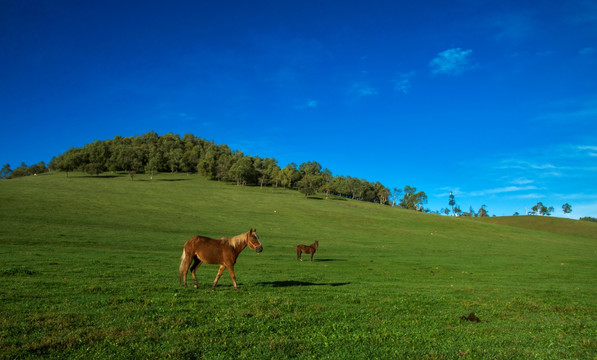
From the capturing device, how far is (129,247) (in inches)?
1346

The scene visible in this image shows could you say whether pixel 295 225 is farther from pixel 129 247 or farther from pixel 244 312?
pixel 244 312

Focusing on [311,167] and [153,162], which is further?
[311,167]

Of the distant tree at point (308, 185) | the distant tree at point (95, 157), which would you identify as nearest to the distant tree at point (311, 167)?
the distant tree at point (308, 185)

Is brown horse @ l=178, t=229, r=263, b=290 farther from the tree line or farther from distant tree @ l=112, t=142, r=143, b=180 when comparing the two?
distant tree @ l=112, t=142, r=143, b=180

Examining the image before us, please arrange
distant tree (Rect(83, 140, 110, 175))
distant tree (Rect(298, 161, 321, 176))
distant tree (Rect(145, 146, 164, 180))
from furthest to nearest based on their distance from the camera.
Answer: distant tree (Rect(298, 161, 321, 176)) → distant tree (Rect(145, 146, 164, 180)) → distant tree (Rect(83, 140, 110, 175))

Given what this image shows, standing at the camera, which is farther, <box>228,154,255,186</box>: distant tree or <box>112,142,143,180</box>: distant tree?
<box>112,142,143,180</box>: distant tree

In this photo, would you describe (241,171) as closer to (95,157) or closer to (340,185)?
(340,185)

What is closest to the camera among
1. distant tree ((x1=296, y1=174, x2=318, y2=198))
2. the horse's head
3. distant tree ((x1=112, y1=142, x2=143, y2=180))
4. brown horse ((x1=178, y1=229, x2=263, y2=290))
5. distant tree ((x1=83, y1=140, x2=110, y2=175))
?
brown horse ((x1=178, y1=229, x2=263, y2=290))

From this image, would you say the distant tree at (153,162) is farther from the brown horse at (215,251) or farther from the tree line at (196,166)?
the brown horse at (215,251)

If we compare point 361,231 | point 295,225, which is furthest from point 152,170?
point 361,231

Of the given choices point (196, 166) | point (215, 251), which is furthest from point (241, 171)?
point (215, 251)

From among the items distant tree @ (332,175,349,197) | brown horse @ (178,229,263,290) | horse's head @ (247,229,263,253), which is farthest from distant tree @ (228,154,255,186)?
horse's head @ (247,229,263,253)

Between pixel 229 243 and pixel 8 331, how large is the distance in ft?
24.7

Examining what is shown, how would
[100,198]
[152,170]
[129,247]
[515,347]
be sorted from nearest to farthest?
1. [515,347]
2. [129,247]
3. [100,198]
4. [152,170]
